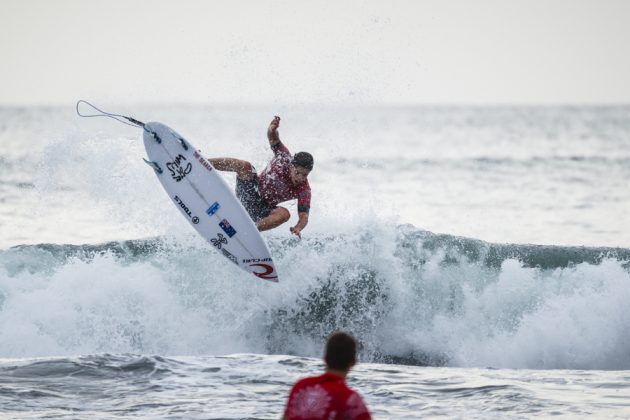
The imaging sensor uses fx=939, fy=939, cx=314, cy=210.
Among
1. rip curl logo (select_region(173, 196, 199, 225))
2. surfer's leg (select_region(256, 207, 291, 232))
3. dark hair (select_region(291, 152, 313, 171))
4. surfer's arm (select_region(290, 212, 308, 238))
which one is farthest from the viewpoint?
rip curl logo (select_region(173, 196, 199, 225))

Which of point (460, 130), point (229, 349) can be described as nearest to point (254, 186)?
point (229, 349)

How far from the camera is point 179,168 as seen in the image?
37.0 feet

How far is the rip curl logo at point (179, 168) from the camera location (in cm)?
1123

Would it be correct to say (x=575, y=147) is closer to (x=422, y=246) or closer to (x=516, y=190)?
(x=516, y=190)

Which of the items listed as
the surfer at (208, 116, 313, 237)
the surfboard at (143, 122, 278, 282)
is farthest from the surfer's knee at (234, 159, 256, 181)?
the surfboard at (143, 122, 278, 282)

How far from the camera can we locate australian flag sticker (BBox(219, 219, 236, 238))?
11.1 m

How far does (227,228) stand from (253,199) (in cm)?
47

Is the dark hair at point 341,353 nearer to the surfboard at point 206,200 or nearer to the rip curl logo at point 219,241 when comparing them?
the surfboard at point 206,200

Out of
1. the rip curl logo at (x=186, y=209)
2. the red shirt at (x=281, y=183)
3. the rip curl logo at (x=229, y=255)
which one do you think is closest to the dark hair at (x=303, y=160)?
the red shirt at (x=281, y=183)

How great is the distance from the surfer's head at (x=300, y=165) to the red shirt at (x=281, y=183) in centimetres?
21

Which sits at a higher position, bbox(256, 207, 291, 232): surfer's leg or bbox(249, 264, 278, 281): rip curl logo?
bbox(256, 207, 291, 232): surfer's leg

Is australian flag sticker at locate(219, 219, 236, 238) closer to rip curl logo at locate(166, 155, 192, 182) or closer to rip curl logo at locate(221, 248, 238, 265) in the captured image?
rip curl logo at locate(221, 248, 238, 265)

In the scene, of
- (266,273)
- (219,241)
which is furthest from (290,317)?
(219,241)

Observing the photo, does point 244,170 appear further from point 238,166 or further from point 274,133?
point 274,133
